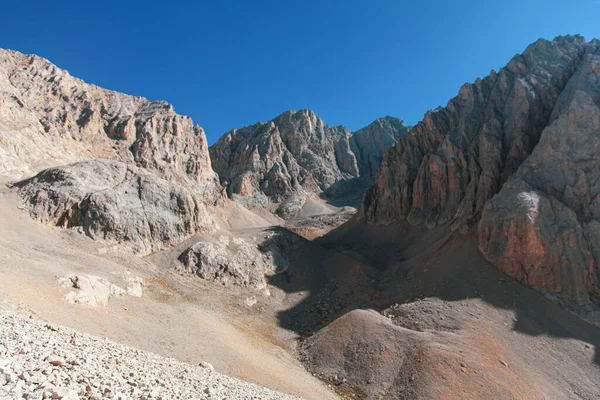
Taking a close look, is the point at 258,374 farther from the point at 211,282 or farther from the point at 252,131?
the point at 252,131

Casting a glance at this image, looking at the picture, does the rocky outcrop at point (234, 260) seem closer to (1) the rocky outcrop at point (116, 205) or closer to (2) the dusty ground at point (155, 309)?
(2) the dusty ground at point (155, 309)

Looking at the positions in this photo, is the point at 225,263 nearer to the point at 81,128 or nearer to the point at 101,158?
the point at 101,158

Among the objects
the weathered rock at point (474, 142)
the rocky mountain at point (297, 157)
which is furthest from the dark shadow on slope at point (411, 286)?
the rocky mountain at point (297, 157)

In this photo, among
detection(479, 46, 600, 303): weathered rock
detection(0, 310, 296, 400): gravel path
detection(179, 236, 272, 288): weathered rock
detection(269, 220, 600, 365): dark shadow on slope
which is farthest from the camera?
detection(179, 236, 272, 288): weathered rock

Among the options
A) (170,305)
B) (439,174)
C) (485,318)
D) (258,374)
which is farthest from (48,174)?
(439,174)

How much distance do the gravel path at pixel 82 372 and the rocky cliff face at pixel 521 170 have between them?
35.2 meters

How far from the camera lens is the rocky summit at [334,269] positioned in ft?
64.2

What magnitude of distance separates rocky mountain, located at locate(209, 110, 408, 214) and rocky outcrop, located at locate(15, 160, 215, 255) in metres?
77.8

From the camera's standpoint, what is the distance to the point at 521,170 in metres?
47.3

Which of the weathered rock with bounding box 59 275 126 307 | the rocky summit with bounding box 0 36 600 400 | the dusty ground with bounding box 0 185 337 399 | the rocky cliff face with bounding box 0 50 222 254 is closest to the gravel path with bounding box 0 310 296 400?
the rocky summit with bounding box 0 36 600 400

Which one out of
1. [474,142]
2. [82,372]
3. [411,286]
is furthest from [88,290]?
[474,142]

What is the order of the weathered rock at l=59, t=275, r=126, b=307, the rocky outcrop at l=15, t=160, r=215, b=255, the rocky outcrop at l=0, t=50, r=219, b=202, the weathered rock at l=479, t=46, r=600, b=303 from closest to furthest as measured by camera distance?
the weathered rock at l=59, t=275, r=126, b=307, the weathered rock at l=479, t=46, r=600, b=303, the rocky outcrop at l=15, t=160, r=215, b=255, the rocky outcrop at l=0, t=50, r=219, b=202

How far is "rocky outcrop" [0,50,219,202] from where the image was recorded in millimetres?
60406

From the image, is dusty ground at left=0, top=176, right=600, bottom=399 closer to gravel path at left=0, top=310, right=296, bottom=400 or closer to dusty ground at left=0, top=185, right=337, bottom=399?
dusty ground at left=0, top=185, right=337, bottom=399
